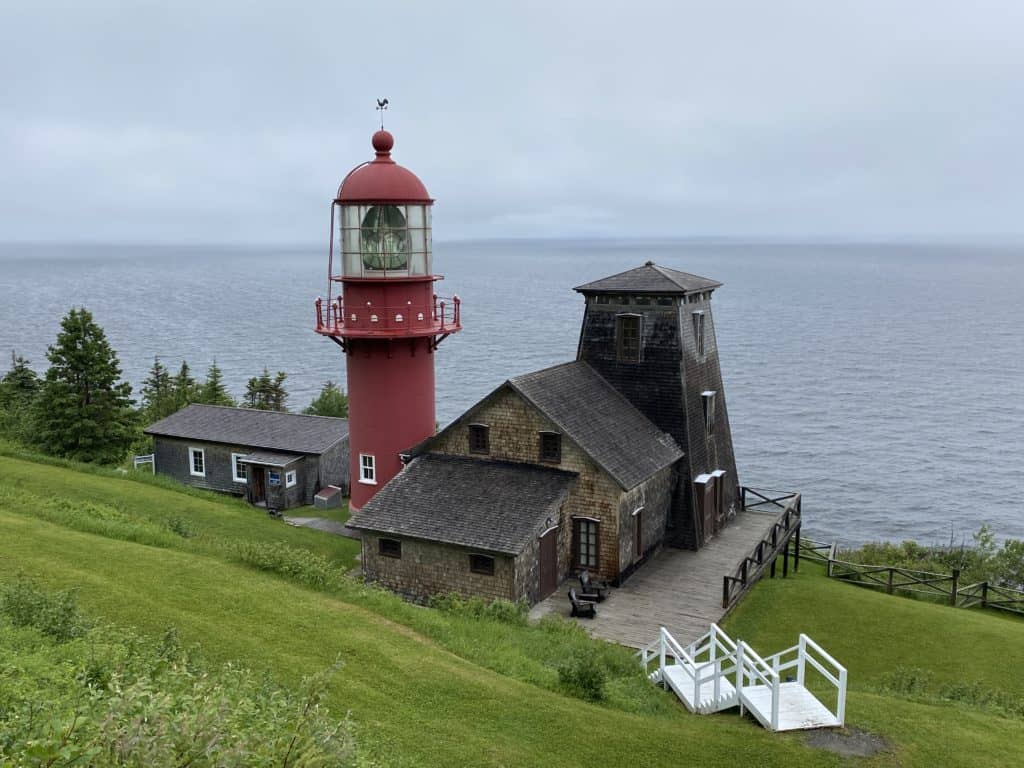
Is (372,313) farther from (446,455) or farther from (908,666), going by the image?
(908,666)

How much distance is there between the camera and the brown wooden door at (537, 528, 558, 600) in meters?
21.1

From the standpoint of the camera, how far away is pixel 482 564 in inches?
803

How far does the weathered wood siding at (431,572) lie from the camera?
2019 cm

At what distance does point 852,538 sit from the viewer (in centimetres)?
3891

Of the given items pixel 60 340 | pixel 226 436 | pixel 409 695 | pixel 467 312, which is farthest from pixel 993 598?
pixel 467 312

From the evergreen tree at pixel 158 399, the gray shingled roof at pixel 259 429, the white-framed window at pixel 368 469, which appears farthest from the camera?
the evergreen tree at pixel 158 399

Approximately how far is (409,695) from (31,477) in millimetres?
19426

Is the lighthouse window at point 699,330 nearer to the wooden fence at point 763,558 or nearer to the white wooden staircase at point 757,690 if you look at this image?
the wooden fence at point 763,558

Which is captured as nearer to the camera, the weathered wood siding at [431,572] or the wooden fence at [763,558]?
the weathered wood siding at [431,572]

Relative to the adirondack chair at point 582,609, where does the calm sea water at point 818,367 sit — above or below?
below

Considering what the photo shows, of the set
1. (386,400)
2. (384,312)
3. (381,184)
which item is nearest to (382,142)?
(381,184)

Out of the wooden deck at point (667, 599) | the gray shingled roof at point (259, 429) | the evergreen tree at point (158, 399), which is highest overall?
the gray shingled roof at point (259, 429)

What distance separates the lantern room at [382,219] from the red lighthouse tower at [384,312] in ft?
0.09

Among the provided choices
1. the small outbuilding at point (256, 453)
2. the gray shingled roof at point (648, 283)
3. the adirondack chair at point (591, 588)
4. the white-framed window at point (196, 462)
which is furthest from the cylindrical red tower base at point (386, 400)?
the white-framed window at point (196, 462)
